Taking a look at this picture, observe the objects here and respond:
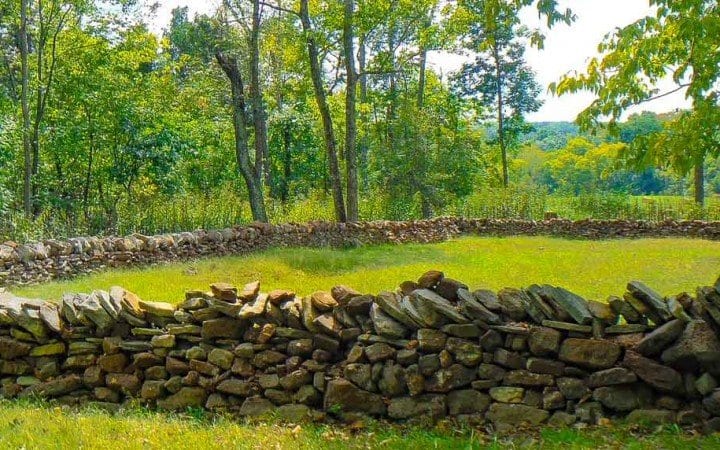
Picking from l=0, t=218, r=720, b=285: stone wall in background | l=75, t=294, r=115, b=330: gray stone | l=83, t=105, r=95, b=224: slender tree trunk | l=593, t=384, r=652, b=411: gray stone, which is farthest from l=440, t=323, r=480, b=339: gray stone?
l=83, t=105, r=95, b=224: slender tree trunk

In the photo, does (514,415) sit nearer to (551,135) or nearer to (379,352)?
(379,352)

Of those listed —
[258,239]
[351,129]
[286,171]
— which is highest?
[351,129]

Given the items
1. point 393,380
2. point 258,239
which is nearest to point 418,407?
point 393,380

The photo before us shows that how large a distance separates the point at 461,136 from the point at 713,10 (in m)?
24.8

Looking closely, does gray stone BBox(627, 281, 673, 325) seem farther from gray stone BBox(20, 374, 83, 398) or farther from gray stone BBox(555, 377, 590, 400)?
gray stone BBox(20, 374, 83, 398)

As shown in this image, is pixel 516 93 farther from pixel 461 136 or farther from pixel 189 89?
pixel 189 89

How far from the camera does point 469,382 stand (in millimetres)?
3998

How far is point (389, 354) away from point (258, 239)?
30.2 ft

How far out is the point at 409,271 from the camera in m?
10.6

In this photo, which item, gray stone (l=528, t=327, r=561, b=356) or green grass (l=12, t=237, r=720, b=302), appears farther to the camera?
green grass (l=12, t=237, r=720, b=302)

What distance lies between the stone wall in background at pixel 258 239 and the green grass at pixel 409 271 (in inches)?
14.0

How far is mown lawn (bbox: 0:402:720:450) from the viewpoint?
3441 millimetres

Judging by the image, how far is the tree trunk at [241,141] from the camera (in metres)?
15.7

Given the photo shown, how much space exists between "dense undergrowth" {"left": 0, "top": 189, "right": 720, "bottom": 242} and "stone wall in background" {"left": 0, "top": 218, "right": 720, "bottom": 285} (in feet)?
5.51
